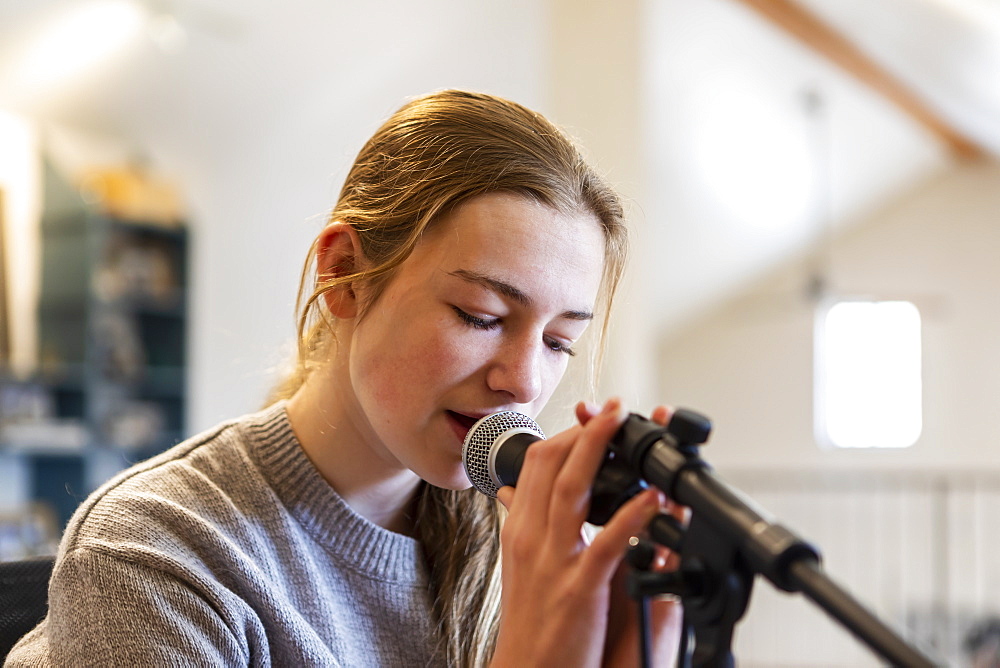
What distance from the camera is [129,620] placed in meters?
0.94

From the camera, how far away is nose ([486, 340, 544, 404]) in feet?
3.42

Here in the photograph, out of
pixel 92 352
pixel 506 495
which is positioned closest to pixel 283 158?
pixel 92 352

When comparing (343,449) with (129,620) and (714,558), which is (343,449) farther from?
(714,558)

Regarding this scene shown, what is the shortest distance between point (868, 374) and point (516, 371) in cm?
803

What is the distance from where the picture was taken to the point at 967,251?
27.7 feet

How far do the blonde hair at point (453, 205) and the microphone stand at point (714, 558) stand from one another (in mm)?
429

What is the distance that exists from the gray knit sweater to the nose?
0.86 ft

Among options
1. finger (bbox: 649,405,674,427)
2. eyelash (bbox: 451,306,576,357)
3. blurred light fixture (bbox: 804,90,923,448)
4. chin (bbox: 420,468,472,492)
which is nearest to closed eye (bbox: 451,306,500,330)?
eyelash (bbox: 451,306,576,357)

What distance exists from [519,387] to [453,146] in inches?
10.9

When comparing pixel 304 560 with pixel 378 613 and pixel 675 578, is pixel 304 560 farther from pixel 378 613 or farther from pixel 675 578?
pixel 675 578

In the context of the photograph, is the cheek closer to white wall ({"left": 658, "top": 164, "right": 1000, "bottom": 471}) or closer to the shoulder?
the shoulder

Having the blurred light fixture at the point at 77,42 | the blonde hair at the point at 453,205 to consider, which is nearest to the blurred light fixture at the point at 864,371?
the blurred light fixture at the point at 77,42

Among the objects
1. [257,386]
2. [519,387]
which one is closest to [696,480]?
[519,387]

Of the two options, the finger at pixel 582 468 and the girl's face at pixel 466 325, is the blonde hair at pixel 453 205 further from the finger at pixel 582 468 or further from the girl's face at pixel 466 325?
the finger at pixel 582 468
